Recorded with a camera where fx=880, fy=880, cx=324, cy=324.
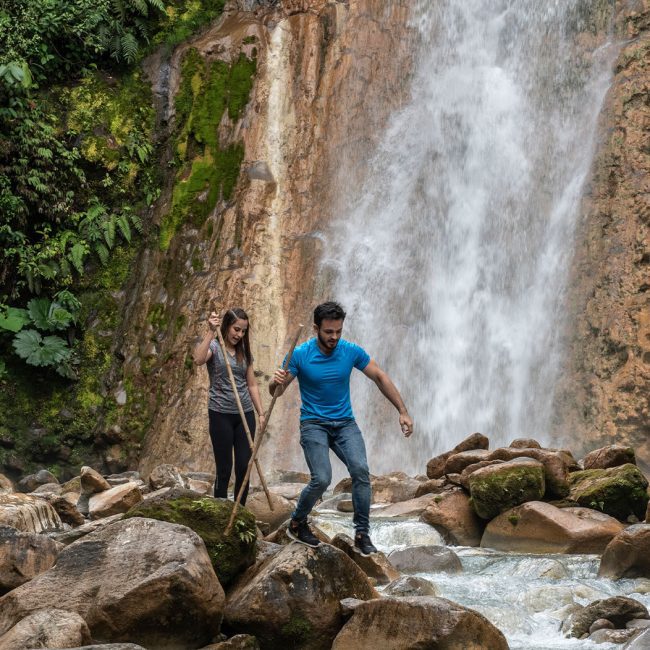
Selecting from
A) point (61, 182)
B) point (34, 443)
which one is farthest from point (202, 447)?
point (61, 182)

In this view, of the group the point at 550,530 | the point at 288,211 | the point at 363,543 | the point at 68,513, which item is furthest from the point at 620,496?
the point at 288,211

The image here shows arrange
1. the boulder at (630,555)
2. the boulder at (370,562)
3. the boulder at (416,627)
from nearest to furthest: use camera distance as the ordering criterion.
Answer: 1. the boulder at (416,627)
2. the boulder at (370,562)
3. the boulder at (630,555)

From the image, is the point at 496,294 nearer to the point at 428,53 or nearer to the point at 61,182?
the point at 428,53

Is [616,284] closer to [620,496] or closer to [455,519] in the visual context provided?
[620,496]

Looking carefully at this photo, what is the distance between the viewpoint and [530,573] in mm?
7934

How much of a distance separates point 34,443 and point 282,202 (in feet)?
23.8

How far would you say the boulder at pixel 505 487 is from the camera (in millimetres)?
9320

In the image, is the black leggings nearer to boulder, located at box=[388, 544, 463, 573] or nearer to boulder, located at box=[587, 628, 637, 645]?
boulder, located at box=[388, 544, 463, 573]

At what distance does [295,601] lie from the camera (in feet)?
18.2

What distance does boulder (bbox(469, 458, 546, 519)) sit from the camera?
9.32 metres

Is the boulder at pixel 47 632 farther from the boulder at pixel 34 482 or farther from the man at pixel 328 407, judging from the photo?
the boulder at pixel 34 482

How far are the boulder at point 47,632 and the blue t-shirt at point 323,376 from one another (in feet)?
7.51

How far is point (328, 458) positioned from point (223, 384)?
1.68 meters

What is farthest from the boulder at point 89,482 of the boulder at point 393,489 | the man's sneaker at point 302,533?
the man's sneaker at point 302,533
